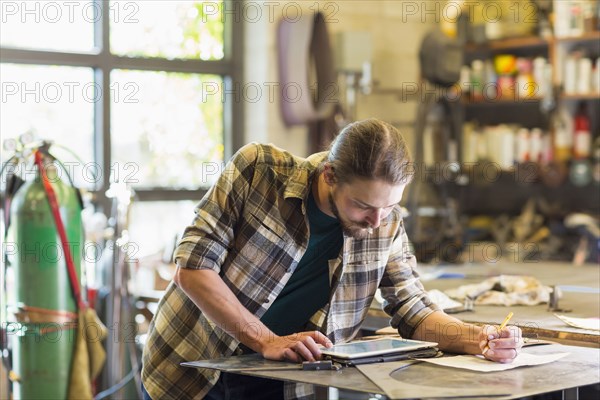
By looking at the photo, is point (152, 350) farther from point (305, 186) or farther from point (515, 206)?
point (515, 206)

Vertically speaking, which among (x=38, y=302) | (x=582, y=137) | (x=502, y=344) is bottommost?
(x=38, y=302)

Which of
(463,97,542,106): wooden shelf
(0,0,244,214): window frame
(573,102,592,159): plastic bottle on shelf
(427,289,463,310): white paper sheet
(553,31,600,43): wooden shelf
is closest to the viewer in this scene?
(427,289,463,310): white paper sheet

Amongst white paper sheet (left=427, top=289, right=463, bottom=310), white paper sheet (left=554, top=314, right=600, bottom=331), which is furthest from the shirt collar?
white paper sheet (left=554, top=314, right=600, bottom=331)

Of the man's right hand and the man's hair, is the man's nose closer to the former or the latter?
the man's hair

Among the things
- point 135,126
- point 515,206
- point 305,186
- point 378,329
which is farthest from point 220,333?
point 515,206

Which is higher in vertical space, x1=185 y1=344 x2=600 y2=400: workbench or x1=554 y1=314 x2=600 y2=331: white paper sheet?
x1=554 y1=314 x2=600 y2=331: white paper sheet

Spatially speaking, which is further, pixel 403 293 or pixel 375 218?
pixel 403 293

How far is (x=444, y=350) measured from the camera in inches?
106

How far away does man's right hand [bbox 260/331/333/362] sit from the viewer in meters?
2.45

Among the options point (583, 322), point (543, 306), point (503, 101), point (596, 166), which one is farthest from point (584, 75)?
point (583, 322)

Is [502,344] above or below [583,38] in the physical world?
below

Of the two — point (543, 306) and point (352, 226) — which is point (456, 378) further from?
point (543, 306)

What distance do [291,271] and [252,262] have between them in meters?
0.12

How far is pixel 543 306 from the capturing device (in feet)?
11.0
